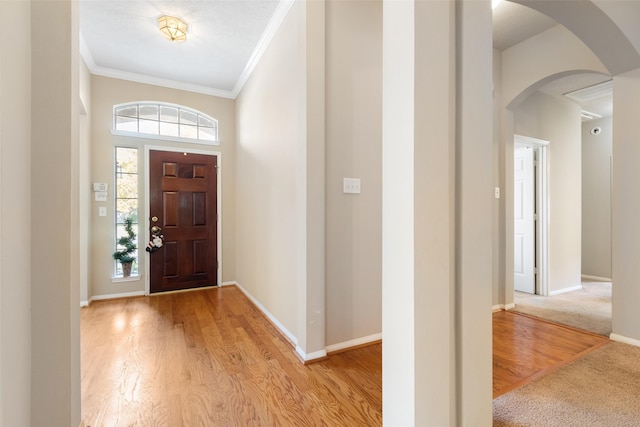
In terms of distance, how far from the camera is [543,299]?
141 inches

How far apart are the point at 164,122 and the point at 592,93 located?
19.7 feet

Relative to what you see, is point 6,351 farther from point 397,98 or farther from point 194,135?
point 194,135

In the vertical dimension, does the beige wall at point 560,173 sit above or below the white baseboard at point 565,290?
above

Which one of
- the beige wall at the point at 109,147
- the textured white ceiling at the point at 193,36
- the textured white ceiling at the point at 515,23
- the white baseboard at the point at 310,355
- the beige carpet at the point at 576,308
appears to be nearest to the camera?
the white baseboard at the point at 310,355

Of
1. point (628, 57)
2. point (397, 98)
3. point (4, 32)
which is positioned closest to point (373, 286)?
point (397, 98)

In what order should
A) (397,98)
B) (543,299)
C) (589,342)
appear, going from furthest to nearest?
(543,299) → (589,342) → (397,98)

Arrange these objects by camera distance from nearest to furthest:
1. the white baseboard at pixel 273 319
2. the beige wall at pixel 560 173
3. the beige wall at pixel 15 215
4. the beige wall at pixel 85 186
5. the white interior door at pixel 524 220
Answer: the beige wall at pixel 15 215
the white baseboard at pixel 273 319
the beige wall at pixel 85 186
the beige wall at pixel 560 173
the white interior door at pixel 524 220

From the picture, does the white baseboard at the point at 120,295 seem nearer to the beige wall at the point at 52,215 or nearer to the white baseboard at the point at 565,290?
the beige wall at the point at 52,215

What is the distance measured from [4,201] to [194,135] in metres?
3.54

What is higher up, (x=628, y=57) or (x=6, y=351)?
(x=628, y=57)

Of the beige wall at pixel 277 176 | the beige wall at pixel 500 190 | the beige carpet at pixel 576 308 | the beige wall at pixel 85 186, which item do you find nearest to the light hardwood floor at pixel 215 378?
the beige wall at pixel 277 176

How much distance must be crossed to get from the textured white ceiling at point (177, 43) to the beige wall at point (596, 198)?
220 inches

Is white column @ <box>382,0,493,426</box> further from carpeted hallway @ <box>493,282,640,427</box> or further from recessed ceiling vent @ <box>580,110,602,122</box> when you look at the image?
recessed ceiling vent @ <box>580,110,602,122</box>

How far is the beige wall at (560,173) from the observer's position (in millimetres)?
3688
